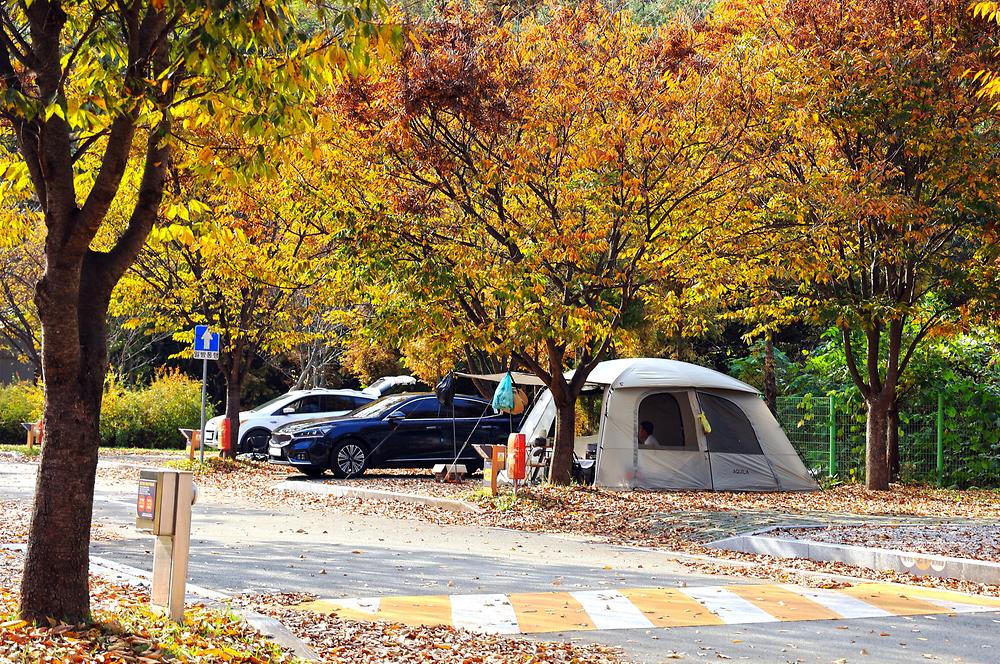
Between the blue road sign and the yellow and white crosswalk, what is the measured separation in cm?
1414

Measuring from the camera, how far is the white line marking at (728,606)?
8555 millimetres

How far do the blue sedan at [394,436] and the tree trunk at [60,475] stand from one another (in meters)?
15.7

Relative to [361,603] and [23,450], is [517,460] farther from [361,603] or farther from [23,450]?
[23,450]

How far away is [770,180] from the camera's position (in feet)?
60.2

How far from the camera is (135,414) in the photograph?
3497cm

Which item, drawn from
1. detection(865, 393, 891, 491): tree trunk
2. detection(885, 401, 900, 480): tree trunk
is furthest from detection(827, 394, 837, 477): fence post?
detection(865, 393, 891, 491): tree trunk

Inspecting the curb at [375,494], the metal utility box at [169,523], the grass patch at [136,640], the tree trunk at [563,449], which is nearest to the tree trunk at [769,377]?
the tree trunk at [563,449]

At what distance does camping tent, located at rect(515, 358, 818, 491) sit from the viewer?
20.3 m

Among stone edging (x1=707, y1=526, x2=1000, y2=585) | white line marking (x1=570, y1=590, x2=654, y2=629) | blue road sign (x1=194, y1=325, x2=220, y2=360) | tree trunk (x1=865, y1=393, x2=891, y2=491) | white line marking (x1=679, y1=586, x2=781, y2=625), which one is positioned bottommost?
white line marking (x1=570, y1=590, x2=654, y2=629)

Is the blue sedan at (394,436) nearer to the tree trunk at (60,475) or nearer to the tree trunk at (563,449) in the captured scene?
the tree trunk at (563,449)

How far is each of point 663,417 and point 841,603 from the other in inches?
476

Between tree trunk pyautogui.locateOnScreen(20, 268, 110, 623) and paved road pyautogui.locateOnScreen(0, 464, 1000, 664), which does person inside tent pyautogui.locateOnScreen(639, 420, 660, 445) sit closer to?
paved road pyautogui.locateOnScreen(0, 464, 1000, 664)

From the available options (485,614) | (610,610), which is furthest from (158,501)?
(610,610)

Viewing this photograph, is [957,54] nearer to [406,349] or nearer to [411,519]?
[411,519]
